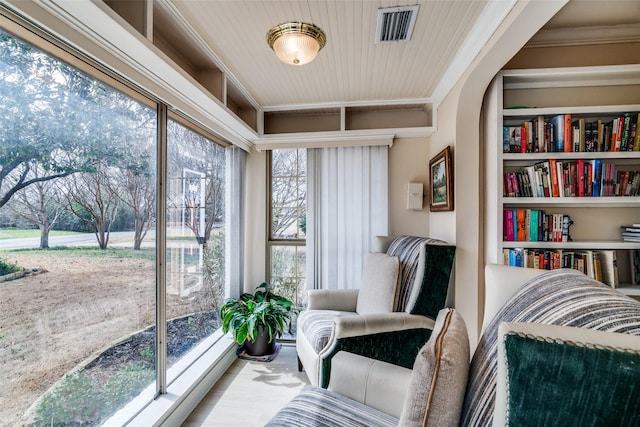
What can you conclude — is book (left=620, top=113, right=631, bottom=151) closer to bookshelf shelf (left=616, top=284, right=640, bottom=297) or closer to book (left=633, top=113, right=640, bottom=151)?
book (left=633, top=113, right=640, bottom=151)

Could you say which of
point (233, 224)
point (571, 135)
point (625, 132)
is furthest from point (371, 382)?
point (625, 132)

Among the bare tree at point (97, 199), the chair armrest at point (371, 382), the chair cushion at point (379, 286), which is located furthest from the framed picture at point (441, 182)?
the bare tree at point (97, 199)

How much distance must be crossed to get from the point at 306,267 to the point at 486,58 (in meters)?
2.25

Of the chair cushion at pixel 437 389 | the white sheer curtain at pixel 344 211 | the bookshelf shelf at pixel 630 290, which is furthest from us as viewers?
the white sheer curtain at pixel 344 211

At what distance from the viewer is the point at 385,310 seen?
7.13 feet

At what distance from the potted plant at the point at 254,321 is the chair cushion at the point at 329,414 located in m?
1.27

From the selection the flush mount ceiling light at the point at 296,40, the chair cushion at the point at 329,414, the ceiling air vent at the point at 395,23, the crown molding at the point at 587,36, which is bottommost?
the chair cushion at the point at 329,414

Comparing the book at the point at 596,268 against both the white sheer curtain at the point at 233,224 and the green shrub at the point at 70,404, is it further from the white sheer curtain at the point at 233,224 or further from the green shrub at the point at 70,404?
the green shrub at the point at 70,404

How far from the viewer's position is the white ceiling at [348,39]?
4.94ft

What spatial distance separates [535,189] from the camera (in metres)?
2.04

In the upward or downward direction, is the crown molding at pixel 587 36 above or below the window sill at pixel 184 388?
above

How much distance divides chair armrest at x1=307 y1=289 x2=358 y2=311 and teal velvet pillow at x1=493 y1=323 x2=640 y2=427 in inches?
80.9

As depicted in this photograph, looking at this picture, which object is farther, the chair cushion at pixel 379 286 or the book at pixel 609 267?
the chair cushion at pixel 379 286

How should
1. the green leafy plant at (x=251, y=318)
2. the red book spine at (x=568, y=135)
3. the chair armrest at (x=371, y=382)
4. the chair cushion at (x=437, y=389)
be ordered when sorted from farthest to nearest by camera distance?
the green leafy plant at (x=251, y=318) < the red book spine at (x=568, y=135) < the chair armrest at (x=371, y=382) < the chair cushion at (x=437, y=389)
